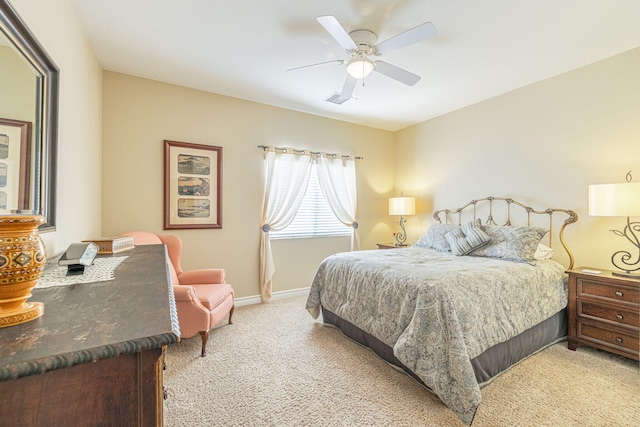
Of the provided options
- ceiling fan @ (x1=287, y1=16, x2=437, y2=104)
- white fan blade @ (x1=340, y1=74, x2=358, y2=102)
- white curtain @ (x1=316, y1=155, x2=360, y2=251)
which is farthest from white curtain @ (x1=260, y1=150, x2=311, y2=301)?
ceiling fan @ (x1=287, y1=16, x2=437, y2=104)

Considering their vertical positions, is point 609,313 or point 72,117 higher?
point 72,117

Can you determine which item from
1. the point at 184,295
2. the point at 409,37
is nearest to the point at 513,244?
the point at 409,37

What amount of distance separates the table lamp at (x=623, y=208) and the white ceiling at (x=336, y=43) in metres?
1.31

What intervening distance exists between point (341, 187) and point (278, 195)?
109 centimetres

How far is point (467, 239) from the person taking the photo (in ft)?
9.94

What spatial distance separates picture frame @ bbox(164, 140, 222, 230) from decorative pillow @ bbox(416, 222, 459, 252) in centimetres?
269

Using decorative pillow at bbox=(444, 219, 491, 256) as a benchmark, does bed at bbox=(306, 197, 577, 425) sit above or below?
below

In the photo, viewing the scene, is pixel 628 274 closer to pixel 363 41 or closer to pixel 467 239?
pixel 467 239

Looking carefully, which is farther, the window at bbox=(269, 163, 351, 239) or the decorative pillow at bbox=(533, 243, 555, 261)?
the window at bbox=(269, 163, 351, 239)

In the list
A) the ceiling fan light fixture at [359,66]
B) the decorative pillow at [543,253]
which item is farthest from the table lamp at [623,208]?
the ceiling fan light fixture at [359,66]

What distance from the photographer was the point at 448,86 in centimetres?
325

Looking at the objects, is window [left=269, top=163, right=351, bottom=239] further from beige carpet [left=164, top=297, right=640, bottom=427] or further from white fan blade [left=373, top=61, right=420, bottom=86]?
white fan blade [left=373, top=61, right=420, bottom=86]

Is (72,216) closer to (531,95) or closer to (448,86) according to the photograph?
(448,86)

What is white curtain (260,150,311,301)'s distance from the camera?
3705 mm
